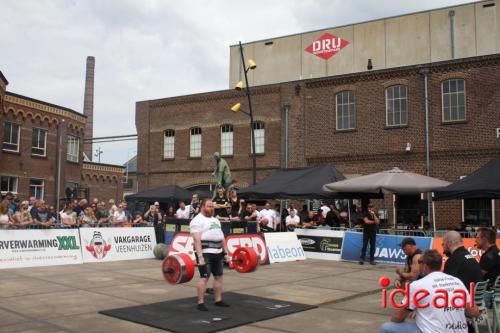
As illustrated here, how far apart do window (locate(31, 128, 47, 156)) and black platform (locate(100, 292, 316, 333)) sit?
28.7m

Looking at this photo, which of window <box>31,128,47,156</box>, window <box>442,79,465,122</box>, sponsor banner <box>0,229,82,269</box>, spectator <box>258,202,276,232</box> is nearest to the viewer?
sponsor banner <box>0,229,82,269</box>

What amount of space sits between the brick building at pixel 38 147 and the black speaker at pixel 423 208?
2321 centimetres

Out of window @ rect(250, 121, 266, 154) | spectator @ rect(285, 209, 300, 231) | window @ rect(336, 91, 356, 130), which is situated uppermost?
window @ rect(336, 91, 356, 130)

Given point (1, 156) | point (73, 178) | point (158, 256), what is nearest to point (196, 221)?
point (158, 256)

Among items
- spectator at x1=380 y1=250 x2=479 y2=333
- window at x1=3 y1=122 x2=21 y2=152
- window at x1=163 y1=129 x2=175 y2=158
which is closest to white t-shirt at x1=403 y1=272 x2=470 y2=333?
spectator at x1=380 y1=250 x2=479 y2=333

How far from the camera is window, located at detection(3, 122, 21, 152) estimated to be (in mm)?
32312

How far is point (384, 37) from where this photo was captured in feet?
111

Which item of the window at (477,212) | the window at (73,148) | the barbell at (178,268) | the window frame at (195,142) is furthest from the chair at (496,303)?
the window at (73,148)

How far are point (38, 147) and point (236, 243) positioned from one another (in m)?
24.9

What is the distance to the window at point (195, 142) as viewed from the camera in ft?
101

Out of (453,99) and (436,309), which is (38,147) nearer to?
(453,99)

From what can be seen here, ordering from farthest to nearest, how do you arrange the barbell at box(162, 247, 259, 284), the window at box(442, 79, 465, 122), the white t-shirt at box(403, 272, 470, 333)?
the window at box(442, 79, 465, 122)
the barbell at box(162, 247, 259, 284)
the white t-shirt at box(403, 272, 470, 333)

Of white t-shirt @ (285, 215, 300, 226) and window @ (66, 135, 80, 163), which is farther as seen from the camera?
window @ (66, 135, 80, 163)

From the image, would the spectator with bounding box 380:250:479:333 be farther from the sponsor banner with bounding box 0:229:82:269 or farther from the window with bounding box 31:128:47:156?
the window with bounding box 31:128:47:156
